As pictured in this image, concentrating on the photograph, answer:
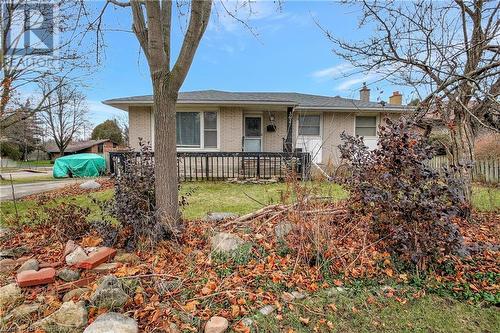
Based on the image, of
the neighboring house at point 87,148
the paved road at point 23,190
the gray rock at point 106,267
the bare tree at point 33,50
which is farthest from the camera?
the neighboring house at point 87,148

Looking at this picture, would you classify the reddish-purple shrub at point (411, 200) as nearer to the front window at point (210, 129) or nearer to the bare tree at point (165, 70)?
the bare tree at point (165, 70)

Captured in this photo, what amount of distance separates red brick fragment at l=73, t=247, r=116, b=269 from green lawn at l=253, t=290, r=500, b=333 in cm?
167

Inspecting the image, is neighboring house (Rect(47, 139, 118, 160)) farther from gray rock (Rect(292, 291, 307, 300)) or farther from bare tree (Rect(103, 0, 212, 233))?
gray rock (Rect(292, 291, 307, 300))

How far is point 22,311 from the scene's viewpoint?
6.79 ft

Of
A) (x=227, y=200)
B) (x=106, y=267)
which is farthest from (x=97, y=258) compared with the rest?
(x=227, y=200)

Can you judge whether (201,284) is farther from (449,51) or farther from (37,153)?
(37,153)

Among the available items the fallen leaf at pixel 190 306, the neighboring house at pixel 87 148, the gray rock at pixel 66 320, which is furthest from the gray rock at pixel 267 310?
the neighboring house at pixel 87 148

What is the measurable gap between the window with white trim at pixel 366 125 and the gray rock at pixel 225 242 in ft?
39.2

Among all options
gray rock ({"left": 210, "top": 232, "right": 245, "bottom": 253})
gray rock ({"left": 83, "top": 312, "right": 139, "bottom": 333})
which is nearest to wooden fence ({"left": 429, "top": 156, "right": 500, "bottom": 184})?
gray rock ({"left": 210, "top": 232, "right": 245, "bottom": 253})

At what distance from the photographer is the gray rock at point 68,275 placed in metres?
2.51

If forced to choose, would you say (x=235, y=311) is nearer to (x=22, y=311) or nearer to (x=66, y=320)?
(x=66, y=320)

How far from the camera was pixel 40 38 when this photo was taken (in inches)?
310

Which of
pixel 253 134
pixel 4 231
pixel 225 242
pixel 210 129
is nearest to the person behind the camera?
pixel 225 242

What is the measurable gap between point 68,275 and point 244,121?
10619 mm
